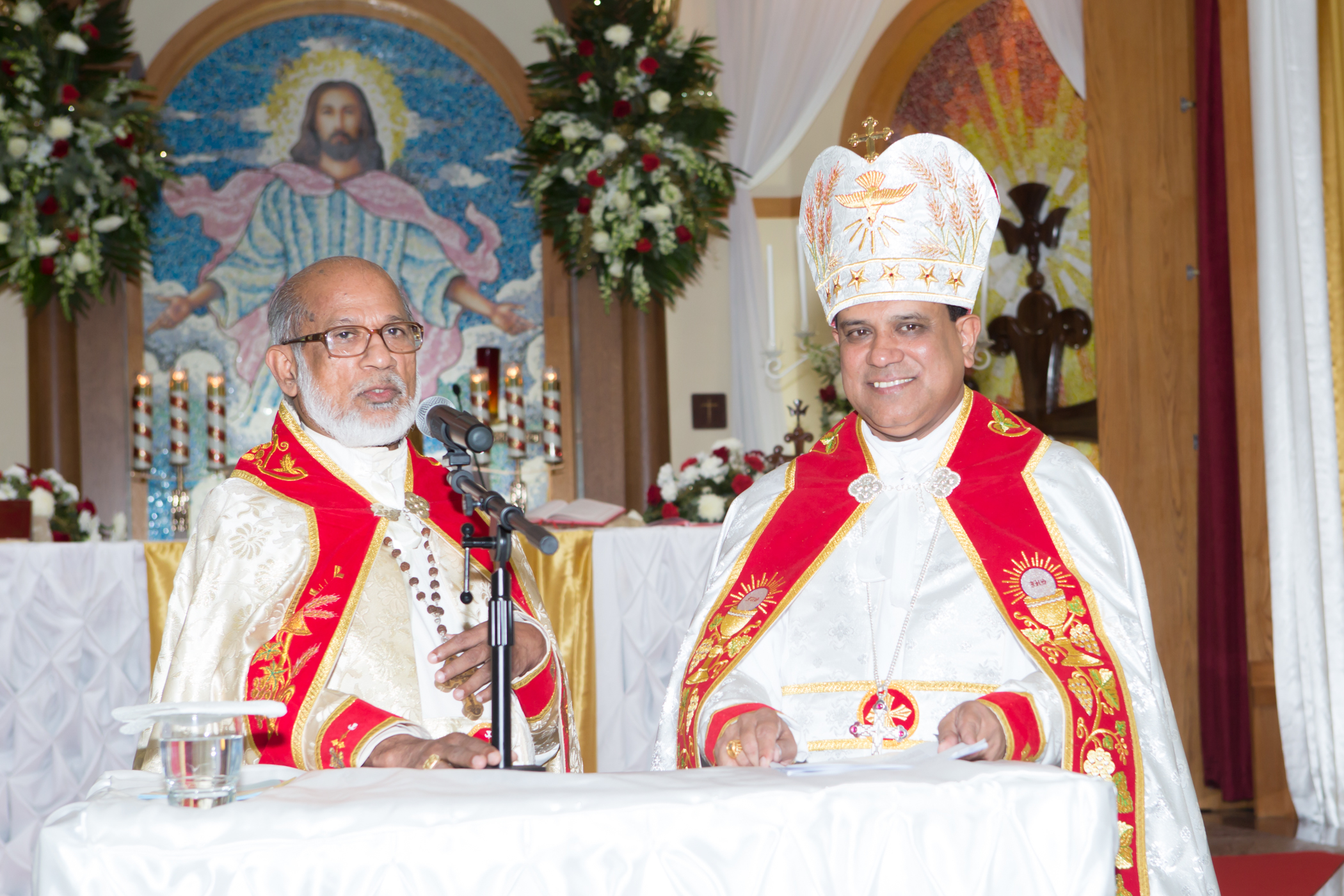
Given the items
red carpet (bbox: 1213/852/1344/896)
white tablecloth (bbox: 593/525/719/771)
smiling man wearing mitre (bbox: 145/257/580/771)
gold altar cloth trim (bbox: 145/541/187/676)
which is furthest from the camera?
white tablecloth (bbox: 593/525/719/771)

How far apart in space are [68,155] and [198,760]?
5541mm

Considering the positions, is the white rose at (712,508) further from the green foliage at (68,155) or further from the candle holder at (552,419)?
the green foliage at (68,155)

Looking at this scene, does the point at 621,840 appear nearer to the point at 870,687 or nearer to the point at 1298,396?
the point at 870,687

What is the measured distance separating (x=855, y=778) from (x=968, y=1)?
21.5 feet

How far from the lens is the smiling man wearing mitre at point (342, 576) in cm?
264

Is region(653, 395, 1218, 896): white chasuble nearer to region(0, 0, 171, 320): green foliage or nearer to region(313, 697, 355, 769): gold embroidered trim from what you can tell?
region(313, 697, 355, 769): gold embroidered trim

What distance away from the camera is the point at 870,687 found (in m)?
2.51

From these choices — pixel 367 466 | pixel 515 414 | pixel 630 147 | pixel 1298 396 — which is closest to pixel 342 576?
pixel 367 466

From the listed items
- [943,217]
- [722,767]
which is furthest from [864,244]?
[722,767]

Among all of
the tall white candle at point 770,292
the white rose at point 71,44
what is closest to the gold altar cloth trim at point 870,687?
the tall white candle at point 770,292

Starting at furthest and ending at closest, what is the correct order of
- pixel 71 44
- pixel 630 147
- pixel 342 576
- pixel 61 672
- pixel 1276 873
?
pixel 630 147, pixel 71 44, pixel 61 672, pixel 1276 873, pixel 342 576

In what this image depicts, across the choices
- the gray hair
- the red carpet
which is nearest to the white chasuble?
the gray hair

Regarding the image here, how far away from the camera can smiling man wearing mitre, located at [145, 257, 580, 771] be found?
8.66ft

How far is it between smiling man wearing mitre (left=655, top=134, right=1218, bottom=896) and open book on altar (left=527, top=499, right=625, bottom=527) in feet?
7.53
